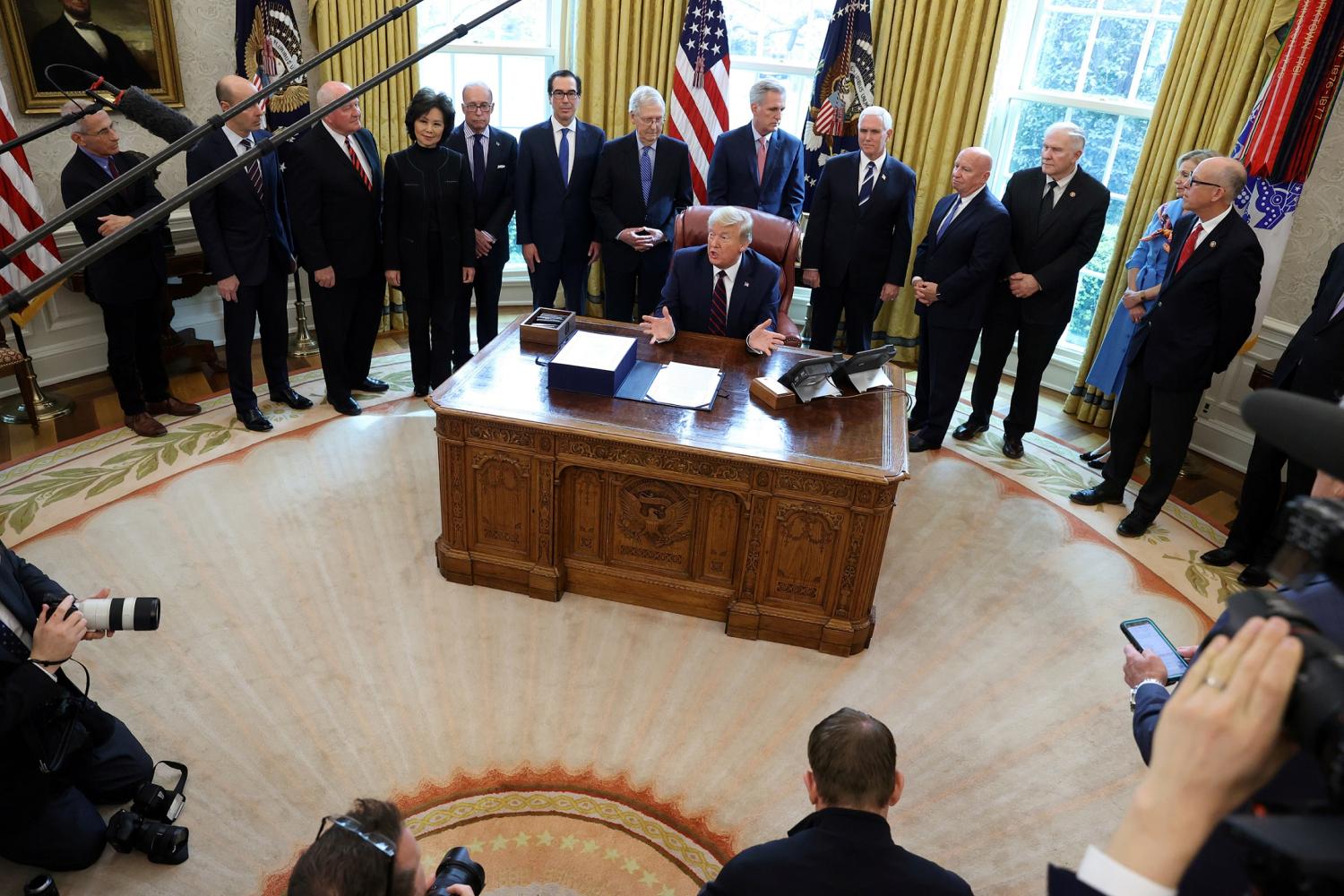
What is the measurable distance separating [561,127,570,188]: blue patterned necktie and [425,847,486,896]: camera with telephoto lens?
4.11 m

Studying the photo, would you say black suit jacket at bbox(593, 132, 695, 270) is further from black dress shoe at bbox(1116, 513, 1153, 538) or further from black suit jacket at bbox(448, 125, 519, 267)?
black dress shoe at bbox(1116, 513, 1153, 538)

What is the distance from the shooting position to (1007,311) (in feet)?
16.2

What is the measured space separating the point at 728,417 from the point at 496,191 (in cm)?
250

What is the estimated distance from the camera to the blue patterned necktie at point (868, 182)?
5.05 m

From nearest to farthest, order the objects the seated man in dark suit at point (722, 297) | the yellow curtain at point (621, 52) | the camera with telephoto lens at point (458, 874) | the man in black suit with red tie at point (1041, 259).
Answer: the camera with telephoto lens at point (458, 874), the seated man in dark suit at point (722, 297), the man in black suit with red tie at point (1041, 259), the yellow curtain at point (621, 52)

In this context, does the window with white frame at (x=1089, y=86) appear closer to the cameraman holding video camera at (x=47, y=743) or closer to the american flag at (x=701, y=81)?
the american flag at (x=701, y=81)

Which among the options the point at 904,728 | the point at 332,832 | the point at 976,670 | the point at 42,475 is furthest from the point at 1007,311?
the point at 42,475

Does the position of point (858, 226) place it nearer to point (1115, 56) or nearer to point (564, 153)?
point (564, 153)

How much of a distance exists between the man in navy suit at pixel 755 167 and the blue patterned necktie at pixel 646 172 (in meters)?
0.41

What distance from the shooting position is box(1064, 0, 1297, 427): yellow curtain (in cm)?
477

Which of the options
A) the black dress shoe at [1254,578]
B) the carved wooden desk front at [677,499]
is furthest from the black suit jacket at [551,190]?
the black dress shoe at [1254,578]

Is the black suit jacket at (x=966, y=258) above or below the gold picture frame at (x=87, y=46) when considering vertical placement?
below

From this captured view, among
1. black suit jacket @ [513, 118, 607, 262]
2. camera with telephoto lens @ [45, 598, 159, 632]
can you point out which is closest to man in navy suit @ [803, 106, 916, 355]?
black suit jacket @ [513, 118, 607, 262]

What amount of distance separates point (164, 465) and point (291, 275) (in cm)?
204
